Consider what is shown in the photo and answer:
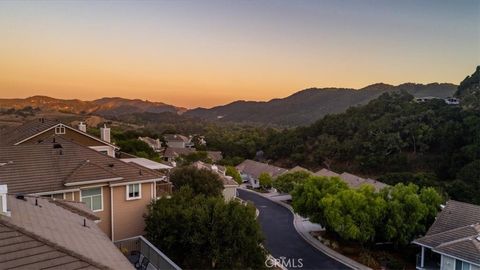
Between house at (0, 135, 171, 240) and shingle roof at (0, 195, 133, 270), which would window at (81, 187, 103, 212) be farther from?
shingle roof at (0, 195, 133, 270)

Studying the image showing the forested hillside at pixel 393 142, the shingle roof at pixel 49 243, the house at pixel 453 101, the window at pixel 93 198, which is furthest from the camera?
the house at pixel 453 101

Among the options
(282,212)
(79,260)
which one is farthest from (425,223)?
(79,260)

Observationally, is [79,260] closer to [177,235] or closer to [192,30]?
[177,235]

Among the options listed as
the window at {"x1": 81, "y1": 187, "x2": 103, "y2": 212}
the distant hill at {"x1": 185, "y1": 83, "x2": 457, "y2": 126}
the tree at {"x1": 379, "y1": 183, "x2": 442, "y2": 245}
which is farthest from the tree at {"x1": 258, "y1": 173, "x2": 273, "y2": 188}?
the distant hill at {"x1": 185, "y1": 83, "x2": 457, "y2": 126}

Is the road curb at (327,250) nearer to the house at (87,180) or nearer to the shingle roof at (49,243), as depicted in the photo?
the house at (87,180)

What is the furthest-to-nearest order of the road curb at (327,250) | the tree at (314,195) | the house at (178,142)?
the house at (178,142) < the tree at (314,195) < the road curb at (327,250)

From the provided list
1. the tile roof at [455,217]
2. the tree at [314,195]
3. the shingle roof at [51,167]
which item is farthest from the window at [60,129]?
the tile roof at [455,217]
